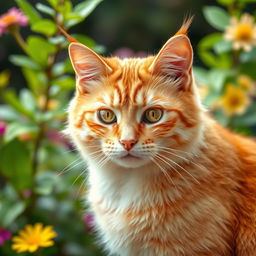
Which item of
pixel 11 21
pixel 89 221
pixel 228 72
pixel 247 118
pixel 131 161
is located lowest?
pixel 89 221

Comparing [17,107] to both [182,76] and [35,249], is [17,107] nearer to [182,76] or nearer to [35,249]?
[35,249]

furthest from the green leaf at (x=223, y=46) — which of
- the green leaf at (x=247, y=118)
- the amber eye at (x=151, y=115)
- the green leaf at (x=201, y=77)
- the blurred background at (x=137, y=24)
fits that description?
the blurred background at (x=137, y=24)

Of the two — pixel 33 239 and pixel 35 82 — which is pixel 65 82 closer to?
pixel 35 82

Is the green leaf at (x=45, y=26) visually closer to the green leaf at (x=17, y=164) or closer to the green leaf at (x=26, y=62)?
the green leaf at (x=26, y=62)

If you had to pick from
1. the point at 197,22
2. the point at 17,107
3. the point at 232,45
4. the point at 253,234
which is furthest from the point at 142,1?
the point at 253,234

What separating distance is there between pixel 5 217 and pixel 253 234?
891mm

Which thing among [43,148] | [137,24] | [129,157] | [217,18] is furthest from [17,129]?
[137,24]

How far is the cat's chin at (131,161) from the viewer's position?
1318 millimetres

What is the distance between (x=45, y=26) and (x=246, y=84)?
0.95 meters

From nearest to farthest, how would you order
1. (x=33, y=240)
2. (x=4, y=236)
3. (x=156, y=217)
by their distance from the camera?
(x=156, y=217) → (x=33, y=240) → (x=4, y=236)

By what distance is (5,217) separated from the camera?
1752mm

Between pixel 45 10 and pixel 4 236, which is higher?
pixel 45 10

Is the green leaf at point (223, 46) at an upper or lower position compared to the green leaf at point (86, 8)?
lower

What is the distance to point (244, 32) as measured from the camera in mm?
1910
